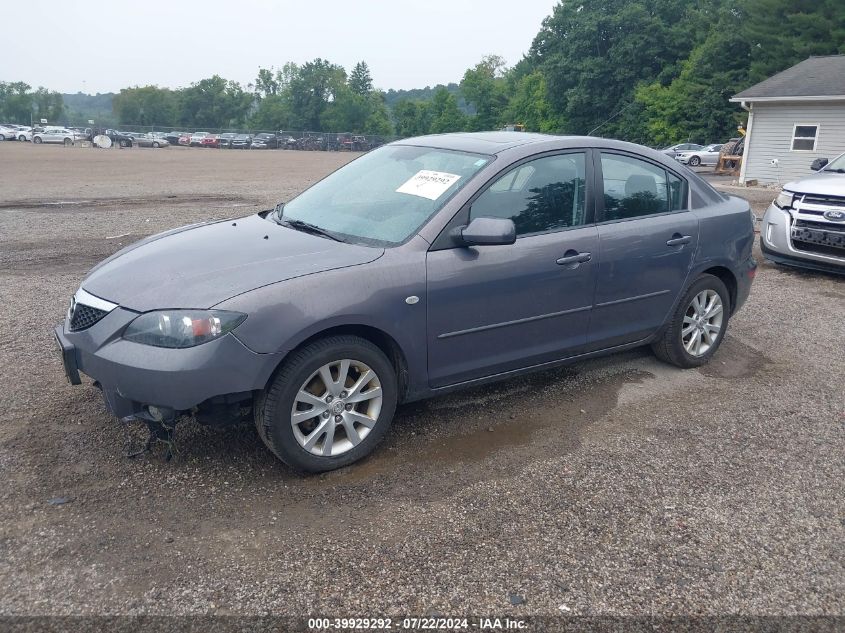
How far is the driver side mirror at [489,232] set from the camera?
3840mm

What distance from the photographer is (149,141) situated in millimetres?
62750

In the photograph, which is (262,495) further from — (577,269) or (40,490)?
(577,269)

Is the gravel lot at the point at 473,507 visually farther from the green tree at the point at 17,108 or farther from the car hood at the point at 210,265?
the green tree at the point at 17,108

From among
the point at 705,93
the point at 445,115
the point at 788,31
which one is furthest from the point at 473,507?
the point at 445,115

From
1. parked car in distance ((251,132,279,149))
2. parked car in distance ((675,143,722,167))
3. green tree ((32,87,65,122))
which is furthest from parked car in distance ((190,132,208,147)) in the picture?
green tree ((32,87,65,122))

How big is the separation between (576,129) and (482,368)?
198 ft

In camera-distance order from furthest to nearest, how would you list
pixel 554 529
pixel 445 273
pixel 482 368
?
pixel 482 368 → pixel 445 273 → pixel 554 529

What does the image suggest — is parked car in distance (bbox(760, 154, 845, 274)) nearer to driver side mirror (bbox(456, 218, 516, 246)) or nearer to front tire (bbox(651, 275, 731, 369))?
front tire (bbox(651, 275, 731, 369))

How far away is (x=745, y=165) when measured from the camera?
87.6 feet

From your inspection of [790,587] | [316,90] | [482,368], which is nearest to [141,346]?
[482,368]

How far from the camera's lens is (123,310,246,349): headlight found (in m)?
3.29

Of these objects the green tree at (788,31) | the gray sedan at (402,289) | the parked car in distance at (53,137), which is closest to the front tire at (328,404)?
the gray sedan at (402,289)

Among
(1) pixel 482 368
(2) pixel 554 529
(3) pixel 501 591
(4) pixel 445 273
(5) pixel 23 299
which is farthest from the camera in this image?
(5) pixel 23 299

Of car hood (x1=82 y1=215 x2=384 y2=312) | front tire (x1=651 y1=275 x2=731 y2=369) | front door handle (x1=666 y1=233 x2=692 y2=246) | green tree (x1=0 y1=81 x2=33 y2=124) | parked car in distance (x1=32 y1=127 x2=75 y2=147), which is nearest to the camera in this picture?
car hood (x1=82 y1=215 x2=384 y2=312)
